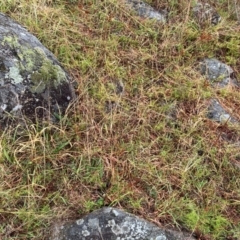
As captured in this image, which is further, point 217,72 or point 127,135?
point 217,72

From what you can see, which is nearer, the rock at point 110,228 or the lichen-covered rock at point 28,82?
the rock at point 110,228

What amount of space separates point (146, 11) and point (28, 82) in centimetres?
163

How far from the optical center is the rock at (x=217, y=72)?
340 cm

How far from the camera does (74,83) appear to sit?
9.64 ft

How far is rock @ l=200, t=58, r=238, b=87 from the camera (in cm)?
340

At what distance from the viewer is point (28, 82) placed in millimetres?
2588

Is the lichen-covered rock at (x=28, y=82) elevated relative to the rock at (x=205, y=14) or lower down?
lower down

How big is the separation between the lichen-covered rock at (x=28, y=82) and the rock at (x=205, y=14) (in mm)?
1628

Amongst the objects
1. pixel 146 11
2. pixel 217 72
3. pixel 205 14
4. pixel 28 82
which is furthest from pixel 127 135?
pixel 205 14

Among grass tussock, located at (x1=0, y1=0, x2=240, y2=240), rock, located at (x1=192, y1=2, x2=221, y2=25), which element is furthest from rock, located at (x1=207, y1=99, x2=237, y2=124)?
rock, located at (x1=192, y1=2, x2=221, y2=25)

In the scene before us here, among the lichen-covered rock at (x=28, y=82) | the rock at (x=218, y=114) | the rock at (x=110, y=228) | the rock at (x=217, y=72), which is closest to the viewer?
the rock at (x=110, y=228)

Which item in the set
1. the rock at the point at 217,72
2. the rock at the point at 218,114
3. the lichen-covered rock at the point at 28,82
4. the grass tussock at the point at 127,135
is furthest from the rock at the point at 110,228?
the rock at the point at 217,72

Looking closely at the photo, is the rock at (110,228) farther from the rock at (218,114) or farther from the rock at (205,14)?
the rock at (205,14)

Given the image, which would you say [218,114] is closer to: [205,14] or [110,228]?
[205,14]
